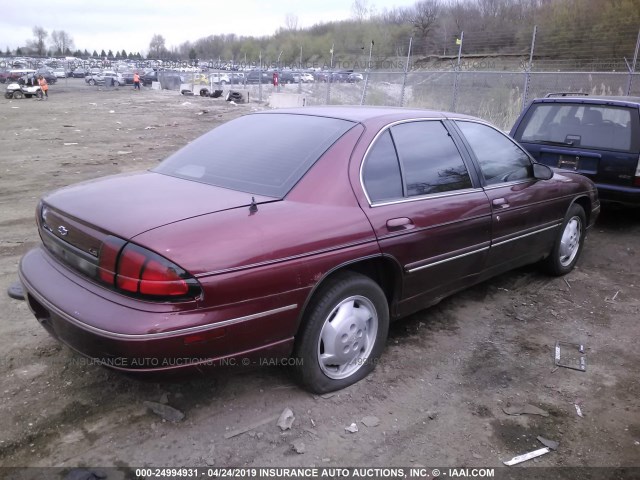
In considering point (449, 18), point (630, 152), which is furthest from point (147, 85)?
point (630, 152)

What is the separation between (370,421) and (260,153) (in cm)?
172

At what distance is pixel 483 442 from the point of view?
109 inches

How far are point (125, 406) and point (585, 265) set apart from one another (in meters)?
4.86

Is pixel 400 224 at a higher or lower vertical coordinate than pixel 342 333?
higher

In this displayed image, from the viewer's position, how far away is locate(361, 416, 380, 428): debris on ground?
113 inches

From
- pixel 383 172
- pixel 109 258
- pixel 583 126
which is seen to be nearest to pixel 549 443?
pixel 383 172

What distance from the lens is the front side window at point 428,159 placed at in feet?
11.4

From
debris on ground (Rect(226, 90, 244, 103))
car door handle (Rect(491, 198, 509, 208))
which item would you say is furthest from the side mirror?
debris on ground (Rect(226, 90, 244, 103))

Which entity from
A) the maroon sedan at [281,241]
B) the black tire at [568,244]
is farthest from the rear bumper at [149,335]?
the black tire at [568,244]

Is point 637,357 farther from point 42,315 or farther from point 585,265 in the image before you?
point 42,315

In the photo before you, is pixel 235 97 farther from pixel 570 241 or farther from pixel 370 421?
pixel 370 421

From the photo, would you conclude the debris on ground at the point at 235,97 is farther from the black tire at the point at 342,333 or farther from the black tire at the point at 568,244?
the black tire at the point at 342,333

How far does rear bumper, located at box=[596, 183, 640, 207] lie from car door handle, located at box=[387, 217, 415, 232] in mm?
4188

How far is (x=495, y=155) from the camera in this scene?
13.9 ft
